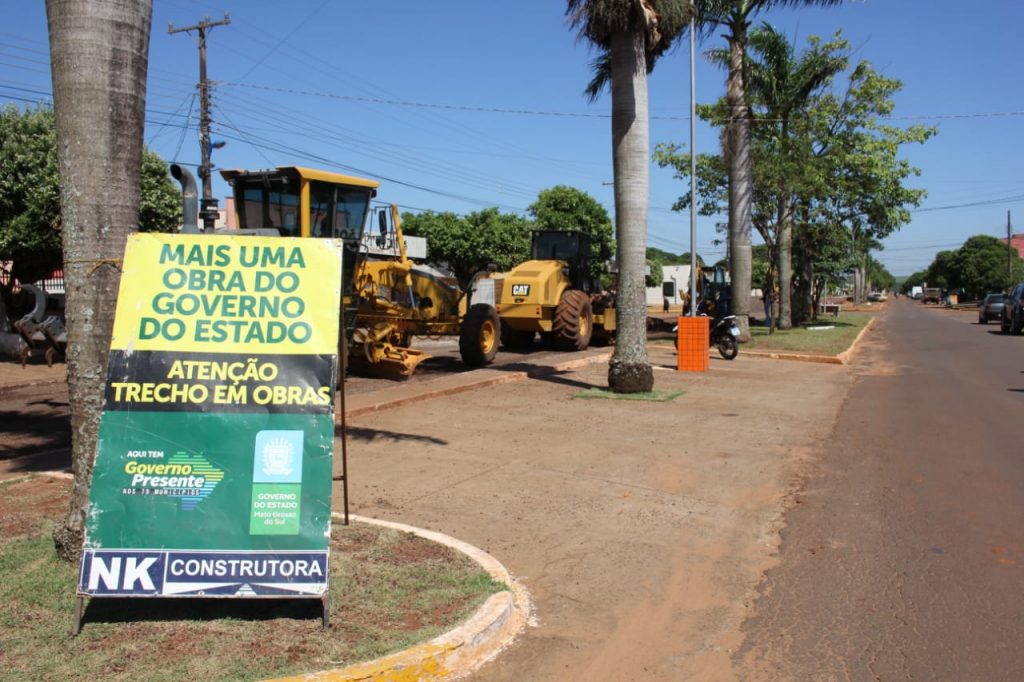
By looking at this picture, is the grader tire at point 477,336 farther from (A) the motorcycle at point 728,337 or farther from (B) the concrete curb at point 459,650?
(B) the concrete curb at point 459,650

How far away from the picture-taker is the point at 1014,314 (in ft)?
106

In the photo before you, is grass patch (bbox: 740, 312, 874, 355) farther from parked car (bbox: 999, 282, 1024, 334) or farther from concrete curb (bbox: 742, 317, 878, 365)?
parked car (bbox: 999, 282, 1024, 334)

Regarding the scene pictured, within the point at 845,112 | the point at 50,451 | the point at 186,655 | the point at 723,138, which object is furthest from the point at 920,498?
the point at 845,112

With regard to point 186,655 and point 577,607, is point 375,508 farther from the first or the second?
point 186,655

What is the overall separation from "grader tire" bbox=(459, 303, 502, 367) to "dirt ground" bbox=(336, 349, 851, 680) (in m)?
3.22

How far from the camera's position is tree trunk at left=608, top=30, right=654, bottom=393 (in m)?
13.4

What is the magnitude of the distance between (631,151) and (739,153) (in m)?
13.5

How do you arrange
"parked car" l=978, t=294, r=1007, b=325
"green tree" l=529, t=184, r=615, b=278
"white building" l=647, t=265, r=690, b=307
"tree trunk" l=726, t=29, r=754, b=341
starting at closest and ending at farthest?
"tree trunk" l=726, t=29, r=754, b=341
"parked car" l=978, t=294, r=1007, b=325
"green tree" l=529, t=184, r=615, b=278
"white building" l=647, t=265, r=690, b=307

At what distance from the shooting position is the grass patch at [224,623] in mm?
3928

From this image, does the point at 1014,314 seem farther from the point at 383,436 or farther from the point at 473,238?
the point at 383,436

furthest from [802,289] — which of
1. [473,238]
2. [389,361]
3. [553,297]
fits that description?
[389,361]

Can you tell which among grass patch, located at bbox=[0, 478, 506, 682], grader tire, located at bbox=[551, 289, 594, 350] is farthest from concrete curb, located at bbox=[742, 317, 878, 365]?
grass patch, located at bbox=[0, 478, 506, 682]

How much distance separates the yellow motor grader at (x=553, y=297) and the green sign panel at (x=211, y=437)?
52.3 feet

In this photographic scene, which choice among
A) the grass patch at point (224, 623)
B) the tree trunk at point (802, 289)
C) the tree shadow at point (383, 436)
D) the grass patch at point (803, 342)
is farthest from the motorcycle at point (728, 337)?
the tree trunk at point (802, 289)
